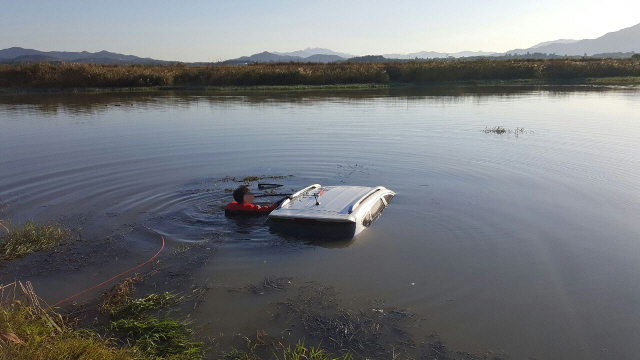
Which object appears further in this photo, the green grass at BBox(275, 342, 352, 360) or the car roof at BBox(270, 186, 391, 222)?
the car roof at BBox(270, 186, 391, 222)

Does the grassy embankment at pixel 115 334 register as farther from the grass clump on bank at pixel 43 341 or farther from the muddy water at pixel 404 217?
the muddy water at pixel 404 217

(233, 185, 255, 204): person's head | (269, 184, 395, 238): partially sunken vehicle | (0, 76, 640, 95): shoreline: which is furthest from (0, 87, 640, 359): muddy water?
(0, 76, 640, 95): shoreline

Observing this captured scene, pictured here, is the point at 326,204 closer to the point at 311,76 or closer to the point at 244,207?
the point at 244,207

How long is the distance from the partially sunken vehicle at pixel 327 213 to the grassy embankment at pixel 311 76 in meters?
36.5

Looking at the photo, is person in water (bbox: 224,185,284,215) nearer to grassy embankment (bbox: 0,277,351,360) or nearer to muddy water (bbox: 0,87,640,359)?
muddy water (bbox: 0,87,640,359)

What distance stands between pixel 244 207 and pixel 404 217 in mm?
3257

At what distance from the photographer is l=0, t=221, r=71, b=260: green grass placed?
740 centimetres

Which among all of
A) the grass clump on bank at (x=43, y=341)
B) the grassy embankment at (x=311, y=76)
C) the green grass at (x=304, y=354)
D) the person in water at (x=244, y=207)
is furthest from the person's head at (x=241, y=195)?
the grassy embankment at (x=311, y=76)

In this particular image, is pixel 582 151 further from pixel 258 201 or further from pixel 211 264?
pixel 211 264

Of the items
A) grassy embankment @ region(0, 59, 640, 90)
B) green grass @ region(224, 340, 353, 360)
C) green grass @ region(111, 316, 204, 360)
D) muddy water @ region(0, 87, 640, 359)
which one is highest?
grassy embankment @ region(0, 59, 640, 90)

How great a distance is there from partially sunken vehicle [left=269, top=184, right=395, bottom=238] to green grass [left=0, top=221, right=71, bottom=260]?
3.80m

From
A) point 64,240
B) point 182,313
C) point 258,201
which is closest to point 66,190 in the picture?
point 64,240

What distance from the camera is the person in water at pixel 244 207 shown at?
29.3ft

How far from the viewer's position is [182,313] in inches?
227
